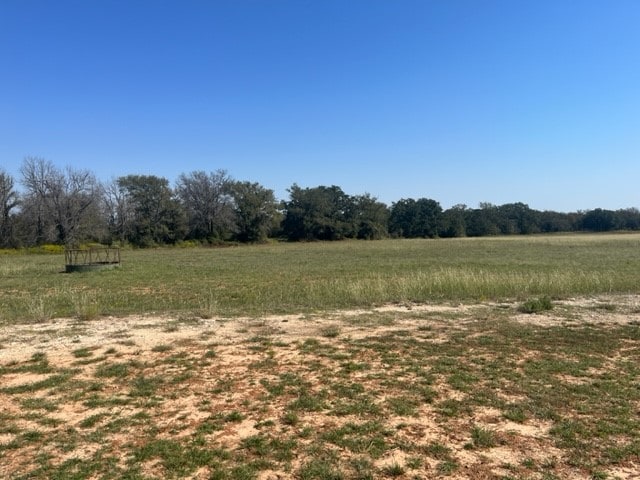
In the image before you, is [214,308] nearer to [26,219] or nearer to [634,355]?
[634,355]

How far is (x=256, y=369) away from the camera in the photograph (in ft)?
22.8

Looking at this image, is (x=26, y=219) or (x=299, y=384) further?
(x=26, y=219)

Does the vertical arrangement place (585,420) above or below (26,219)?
below

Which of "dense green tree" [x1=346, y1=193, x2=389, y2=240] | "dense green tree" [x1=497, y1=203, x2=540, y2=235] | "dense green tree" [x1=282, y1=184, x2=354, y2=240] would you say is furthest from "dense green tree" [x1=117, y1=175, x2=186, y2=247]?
"dense green tree" [x1=497, y1=203, x2=540, y2=235]

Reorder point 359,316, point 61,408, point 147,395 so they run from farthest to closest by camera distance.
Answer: point 359,316, point 147,395, point 61,408

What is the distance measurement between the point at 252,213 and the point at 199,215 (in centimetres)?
959

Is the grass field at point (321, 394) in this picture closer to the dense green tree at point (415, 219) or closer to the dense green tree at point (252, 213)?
the dense green tree at point (252, 213)

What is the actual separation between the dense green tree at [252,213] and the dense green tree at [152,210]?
10.3m

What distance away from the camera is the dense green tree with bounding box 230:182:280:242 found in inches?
3376

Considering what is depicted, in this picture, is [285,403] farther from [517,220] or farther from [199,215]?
[517,220]

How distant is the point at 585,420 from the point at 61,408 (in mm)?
5874

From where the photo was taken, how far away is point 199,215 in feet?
280

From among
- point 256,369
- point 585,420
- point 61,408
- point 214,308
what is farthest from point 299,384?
point 214,308

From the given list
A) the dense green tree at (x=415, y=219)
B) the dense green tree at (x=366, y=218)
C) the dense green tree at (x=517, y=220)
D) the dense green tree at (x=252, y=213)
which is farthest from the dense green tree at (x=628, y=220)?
the dense green tree at (x=252, y=213)
